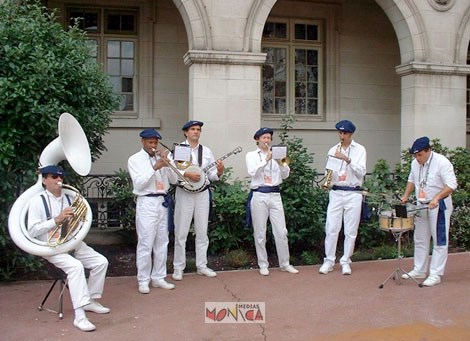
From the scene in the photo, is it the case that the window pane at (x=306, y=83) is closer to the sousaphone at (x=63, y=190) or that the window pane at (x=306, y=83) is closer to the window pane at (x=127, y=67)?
the window pane at (x=127, y=67)

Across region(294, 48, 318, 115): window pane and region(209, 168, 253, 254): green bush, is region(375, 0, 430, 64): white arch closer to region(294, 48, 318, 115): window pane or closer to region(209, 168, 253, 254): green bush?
region(294, 48, 318, 115): window pane

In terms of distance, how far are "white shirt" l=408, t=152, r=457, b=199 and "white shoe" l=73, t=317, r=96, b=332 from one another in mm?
4339

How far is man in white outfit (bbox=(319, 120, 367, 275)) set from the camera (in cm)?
759

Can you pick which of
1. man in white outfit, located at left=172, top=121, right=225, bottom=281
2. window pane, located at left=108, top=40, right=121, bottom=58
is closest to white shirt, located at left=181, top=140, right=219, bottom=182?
man in white outfit, located at left=172, top=121, right=225, bottom=281

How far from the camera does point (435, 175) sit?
23.2ft

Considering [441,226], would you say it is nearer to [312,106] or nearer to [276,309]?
[276,309]

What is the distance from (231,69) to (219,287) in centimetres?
466

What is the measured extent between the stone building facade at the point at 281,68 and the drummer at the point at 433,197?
402cm

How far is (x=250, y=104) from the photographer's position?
10.6 meters

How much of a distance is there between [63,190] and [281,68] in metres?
8.79

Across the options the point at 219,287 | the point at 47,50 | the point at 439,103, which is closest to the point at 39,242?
the point at 219,287

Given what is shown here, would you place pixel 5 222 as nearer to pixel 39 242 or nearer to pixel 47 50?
pixel 39 242

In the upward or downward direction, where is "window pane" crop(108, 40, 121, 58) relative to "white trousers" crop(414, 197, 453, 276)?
upward

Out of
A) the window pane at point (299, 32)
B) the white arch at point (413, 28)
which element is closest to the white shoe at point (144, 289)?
the white arch at point (413, 28)
